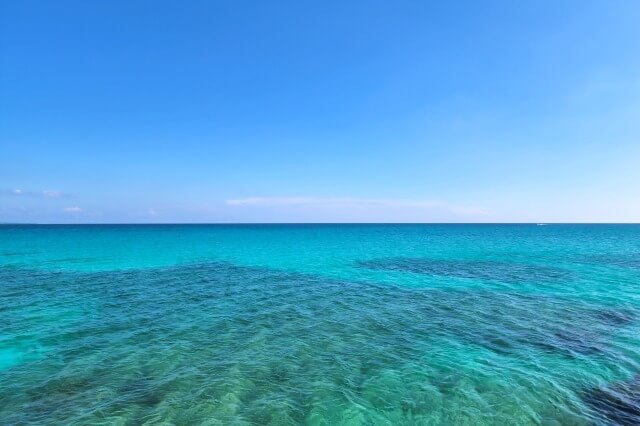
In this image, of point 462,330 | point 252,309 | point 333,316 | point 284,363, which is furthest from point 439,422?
point 252,309

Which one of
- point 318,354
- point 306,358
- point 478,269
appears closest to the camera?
point 306,358

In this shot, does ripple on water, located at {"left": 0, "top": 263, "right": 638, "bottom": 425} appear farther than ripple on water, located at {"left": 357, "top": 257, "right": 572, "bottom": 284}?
No

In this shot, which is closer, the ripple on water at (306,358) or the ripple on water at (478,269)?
the ripple on water at (306,358)

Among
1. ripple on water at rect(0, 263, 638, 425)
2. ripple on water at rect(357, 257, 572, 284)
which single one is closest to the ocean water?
ripple on water at rect(0, 263, 638, 425)

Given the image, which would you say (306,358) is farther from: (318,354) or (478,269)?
(478,269)

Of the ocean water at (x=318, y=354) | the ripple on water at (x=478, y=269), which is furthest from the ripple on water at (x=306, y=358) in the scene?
the ripple on water at (x=478, y=269)

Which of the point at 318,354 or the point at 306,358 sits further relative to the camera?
the point at 318,354

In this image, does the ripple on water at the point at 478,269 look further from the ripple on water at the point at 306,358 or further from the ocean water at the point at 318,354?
the ripple on water at the point at 306,358

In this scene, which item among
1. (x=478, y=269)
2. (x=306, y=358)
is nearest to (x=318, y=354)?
(x=306, y=358)

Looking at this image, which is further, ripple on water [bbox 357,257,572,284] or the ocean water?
ripple on water [bbox 357,257,572,284]

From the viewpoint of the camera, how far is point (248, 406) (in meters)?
8.08

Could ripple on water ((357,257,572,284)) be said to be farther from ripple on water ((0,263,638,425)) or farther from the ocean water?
ripple on water ((0,263,638,425))

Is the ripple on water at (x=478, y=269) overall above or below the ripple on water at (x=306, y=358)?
above

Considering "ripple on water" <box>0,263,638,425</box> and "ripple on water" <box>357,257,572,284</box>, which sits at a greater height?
"ripple on water" <box>357,257,572,284</box>
